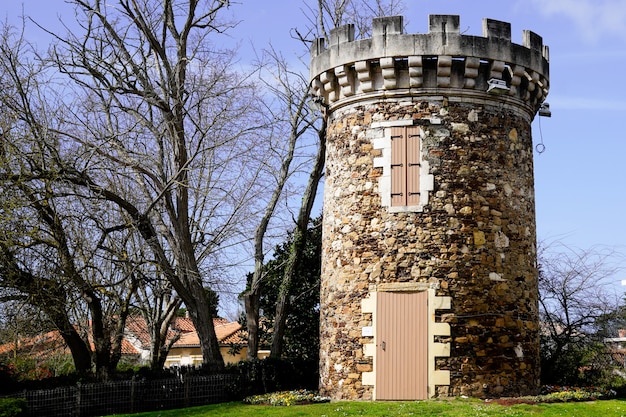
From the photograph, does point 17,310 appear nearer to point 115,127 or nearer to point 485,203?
point 115,127

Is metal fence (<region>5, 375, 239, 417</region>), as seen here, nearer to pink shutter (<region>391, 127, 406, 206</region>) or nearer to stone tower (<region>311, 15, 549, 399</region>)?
stone tower (<region>311, 15, 549, 399</region>)

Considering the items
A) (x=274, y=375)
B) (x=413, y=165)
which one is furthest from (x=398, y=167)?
(x=274, y=375)

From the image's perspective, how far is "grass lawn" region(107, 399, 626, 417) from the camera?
14.9 metres

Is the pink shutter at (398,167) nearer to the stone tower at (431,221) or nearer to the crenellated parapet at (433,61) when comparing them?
the stone tower at (431,221)

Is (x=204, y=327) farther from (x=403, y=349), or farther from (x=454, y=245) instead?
(x=454, y=245)

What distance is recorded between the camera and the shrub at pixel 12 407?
16712 mm

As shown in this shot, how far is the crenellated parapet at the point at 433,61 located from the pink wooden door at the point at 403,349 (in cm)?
446

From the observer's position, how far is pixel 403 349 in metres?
16.8

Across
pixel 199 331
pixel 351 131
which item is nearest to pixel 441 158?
pixel 351 131

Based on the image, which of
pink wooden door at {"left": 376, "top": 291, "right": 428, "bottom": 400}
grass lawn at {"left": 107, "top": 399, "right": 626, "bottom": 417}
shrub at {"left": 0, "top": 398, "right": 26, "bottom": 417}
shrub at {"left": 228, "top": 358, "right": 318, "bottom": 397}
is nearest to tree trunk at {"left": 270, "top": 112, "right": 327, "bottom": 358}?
shrub at {"left": 228, "top": 358, "right": 318, "bottom": 397}

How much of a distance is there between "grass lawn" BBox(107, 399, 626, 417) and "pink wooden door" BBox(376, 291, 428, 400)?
0.45m

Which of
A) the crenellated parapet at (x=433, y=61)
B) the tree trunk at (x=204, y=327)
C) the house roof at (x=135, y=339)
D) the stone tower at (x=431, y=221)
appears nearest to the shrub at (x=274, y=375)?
the tree trunk at (x=204, y=327)

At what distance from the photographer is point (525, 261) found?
58.4 feet

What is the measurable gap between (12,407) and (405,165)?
31.4 feet
